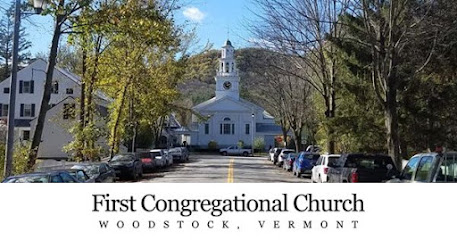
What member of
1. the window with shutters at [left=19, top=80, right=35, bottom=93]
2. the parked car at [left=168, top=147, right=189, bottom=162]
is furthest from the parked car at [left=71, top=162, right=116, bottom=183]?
the window with shutters at [left=19, top=80, right=35, bottom=93]

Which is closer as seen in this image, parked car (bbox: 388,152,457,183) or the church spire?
parked car (bbox: 388,152,457,183)

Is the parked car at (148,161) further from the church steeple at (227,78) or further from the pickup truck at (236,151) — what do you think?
the church steeple at (227,78)

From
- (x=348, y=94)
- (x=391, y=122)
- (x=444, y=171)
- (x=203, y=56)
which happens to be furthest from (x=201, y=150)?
(x=444, y=171)

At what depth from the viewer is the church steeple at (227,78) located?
3337 inches

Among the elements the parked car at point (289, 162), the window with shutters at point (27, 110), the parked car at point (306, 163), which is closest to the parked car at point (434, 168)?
the parked car at point (306, 163)

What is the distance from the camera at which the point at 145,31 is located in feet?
60.4

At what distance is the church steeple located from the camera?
3337 inches

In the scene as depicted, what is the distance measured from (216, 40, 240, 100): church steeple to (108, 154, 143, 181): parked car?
5231 cm

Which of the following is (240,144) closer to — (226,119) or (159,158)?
(226,119)

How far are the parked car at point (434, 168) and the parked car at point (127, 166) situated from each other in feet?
67.3

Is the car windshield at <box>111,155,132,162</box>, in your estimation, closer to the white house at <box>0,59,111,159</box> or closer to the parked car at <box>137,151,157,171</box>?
the parked car at <box>137,151,157,171</box>

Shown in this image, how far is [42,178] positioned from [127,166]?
676 inches

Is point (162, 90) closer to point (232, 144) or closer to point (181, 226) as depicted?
point (181, 226)

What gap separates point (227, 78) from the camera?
88.5 meters
